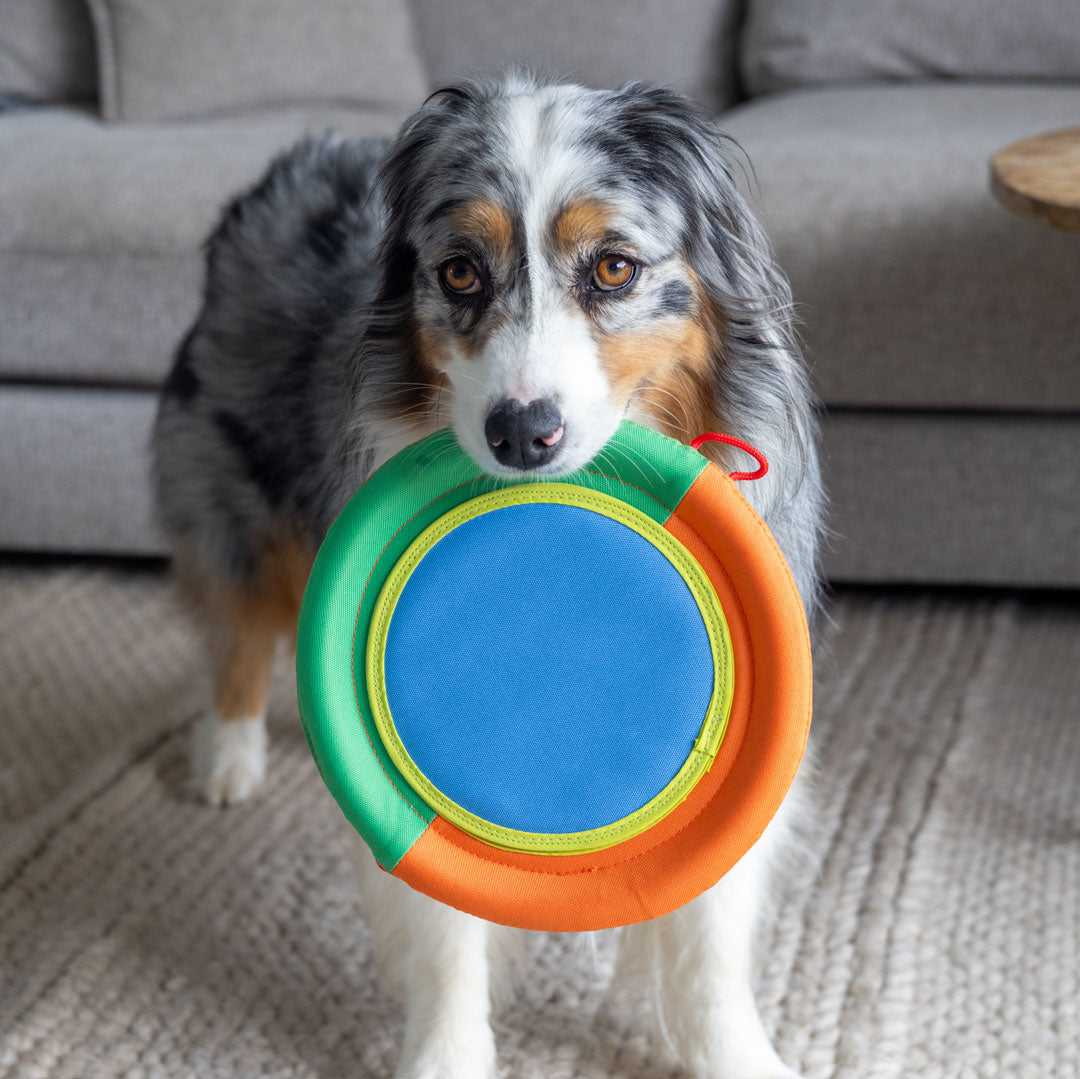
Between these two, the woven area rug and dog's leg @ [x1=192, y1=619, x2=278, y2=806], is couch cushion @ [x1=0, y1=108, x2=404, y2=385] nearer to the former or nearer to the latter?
the woven area rug

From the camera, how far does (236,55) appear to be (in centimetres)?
339

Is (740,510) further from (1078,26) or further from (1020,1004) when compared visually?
(1078,26)

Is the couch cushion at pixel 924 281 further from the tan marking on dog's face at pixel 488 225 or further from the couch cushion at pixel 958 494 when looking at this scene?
the tan marking on dog's face at pixel 488 225

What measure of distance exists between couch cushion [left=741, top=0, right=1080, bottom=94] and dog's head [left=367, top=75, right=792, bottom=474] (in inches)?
86.4

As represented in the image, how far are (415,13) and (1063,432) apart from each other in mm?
2231

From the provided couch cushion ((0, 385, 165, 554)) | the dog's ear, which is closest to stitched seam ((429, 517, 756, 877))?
the dog's ear

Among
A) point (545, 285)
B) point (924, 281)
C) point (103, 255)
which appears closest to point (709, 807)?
point (545, 285)

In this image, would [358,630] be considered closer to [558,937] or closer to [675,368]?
[675,368]

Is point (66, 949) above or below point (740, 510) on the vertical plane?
below

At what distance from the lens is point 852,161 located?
2568 millimetres

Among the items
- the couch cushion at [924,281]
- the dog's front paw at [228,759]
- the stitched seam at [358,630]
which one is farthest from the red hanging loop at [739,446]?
the dog's front paw at [228,759]


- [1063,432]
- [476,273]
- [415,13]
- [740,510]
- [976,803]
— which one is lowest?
[976,803]

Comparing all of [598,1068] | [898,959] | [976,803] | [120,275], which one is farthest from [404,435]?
[120,275]

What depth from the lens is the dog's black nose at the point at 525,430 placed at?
126 cm
